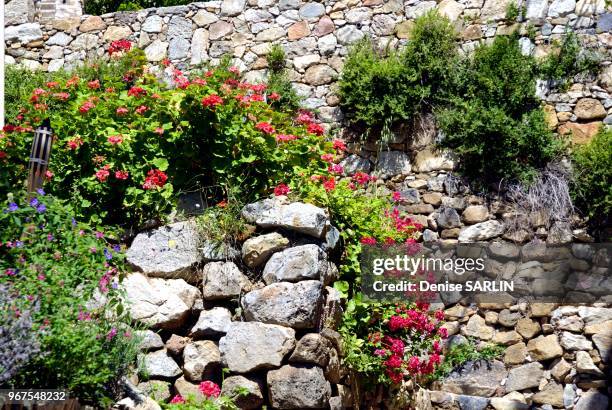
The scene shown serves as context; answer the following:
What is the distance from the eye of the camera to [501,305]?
613 centimetres

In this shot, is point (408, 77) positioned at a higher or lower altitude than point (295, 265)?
higher

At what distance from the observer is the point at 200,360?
4.46m

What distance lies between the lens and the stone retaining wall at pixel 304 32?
6.49 meters

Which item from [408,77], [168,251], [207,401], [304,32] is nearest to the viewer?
[207,401]

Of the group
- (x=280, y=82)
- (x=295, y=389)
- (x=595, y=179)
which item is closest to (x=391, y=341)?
(x=295, y=389)

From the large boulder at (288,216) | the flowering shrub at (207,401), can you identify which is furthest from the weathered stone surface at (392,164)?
the flowering shrub at (207,401)

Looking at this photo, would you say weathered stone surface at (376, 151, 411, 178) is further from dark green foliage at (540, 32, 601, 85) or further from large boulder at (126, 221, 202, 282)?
large boulder at (126, 221, 202, 282)

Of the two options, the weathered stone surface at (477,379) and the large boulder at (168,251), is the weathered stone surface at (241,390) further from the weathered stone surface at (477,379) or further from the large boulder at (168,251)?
the weathered stone surface at (477,379)

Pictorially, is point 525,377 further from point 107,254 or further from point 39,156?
point 39,156

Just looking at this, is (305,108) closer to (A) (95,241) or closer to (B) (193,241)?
(B) (193,241)

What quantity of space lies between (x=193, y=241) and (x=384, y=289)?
4.71ft

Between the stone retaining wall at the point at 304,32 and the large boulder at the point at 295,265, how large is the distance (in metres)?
2.55

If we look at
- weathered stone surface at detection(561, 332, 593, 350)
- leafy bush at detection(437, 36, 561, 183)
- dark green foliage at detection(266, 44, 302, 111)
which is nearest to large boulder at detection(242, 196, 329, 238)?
leafy bush at detection(437, 36, 561, 183)

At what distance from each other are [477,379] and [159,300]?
2724 mm
